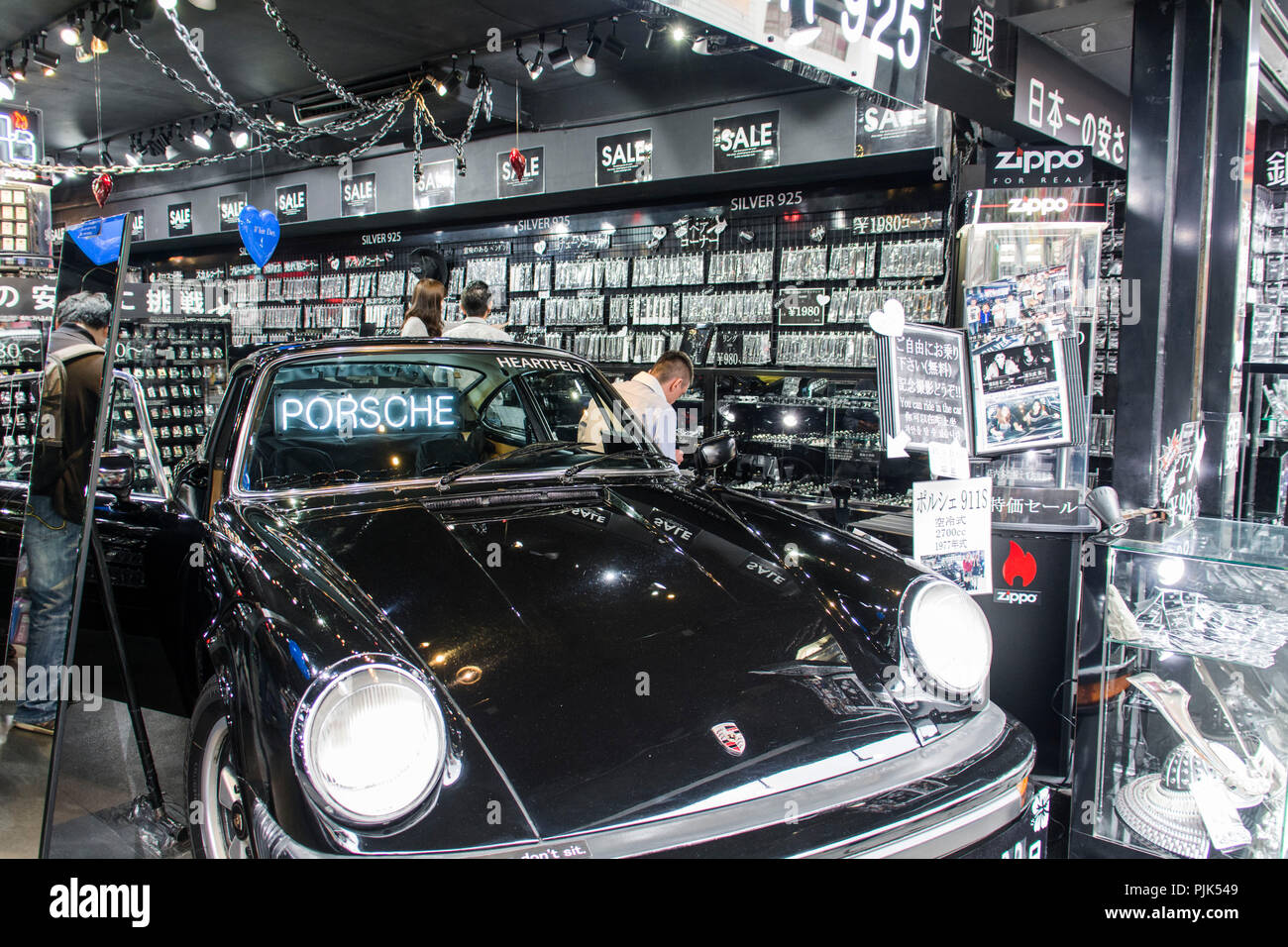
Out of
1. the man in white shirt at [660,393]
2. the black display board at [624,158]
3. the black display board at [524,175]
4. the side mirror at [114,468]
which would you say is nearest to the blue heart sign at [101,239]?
the side mirror at [114,468]

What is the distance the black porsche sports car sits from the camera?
1.44 metres

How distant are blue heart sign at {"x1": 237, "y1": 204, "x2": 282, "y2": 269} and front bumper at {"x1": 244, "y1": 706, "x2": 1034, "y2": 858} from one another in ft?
30.9

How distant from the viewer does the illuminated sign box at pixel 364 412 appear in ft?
8.39

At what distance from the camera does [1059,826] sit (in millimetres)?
2740

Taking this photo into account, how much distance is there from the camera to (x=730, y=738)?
160 cm

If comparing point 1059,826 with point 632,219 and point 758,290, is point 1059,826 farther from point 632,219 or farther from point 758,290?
point 632,219

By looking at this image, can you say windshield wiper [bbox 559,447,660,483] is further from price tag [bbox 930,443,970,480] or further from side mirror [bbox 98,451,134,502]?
side mirror [bbox 98,451,134,502]

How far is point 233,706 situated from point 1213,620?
2.46 meters

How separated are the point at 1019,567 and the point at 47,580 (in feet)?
9.54

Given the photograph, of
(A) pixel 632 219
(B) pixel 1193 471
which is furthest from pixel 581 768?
(A) pixel 632 219

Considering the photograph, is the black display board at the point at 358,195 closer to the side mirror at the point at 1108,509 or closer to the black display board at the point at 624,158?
the black display board at the point at 624,158

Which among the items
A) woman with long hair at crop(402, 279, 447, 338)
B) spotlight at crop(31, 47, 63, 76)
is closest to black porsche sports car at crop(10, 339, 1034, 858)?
woman with long hair at crop(402, 279, 447, 338)

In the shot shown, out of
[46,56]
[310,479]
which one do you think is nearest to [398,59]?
[46,56]

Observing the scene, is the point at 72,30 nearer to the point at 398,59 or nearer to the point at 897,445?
the point at 398,59
